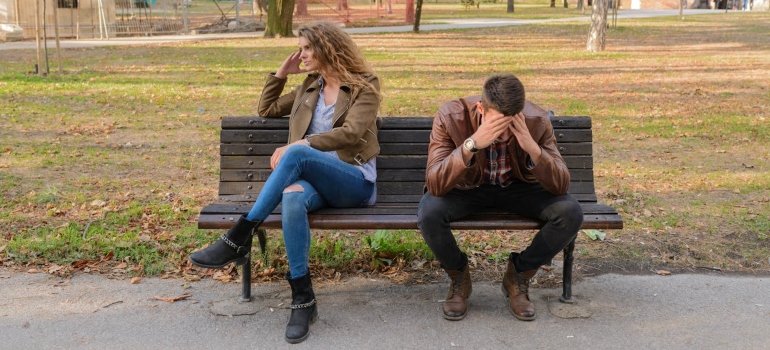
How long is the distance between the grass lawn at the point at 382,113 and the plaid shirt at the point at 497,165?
859mm

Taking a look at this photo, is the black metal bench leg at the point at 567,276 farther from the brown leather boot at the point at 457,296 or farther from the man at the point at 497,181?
the brown leather boot at the point at 457,296

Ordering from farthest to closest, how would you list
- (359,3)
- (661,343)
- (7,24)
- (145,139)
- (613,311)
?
(359,3) < (7,24) < (145,139) < (613,311) < (661,343)

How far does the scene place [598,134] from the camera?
9445 mm

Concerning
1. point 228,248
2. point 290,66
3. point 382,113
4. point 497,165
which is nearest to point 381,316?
point 228,248

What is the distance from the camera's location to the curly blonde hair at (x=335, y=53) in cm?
466

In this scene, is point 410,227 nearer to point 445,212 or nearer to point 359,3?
point 445,212

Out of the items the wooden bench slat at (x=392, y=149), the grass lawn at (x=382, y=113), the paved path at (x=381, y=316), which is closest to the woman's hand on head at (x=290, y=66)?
the wooden bench slat at (x=392, y=149)

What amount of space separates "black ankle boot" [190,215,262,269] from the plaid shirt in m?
1.16

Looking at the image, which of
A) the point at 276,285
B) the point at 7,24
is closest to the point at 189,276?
the point at 276,285

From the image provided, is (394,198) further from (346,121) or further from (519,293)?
(519,293)

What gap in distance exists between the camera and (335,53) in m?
4.68

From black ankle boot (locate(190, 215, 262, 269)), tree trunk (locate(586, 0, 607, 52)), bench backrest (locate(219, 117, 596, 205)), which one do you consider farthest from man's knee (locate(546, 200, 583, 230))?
tree trunk (locate(586, 0, 607, 52))

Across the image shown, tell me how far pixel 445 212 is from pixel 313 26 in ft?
4.29

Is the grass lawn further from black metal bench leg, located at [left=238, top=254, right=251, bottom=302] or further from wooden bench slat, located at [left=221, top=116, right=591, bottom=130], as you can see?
wooden bench slat, located at [left=221, top=116, right=591, bottom=130]
